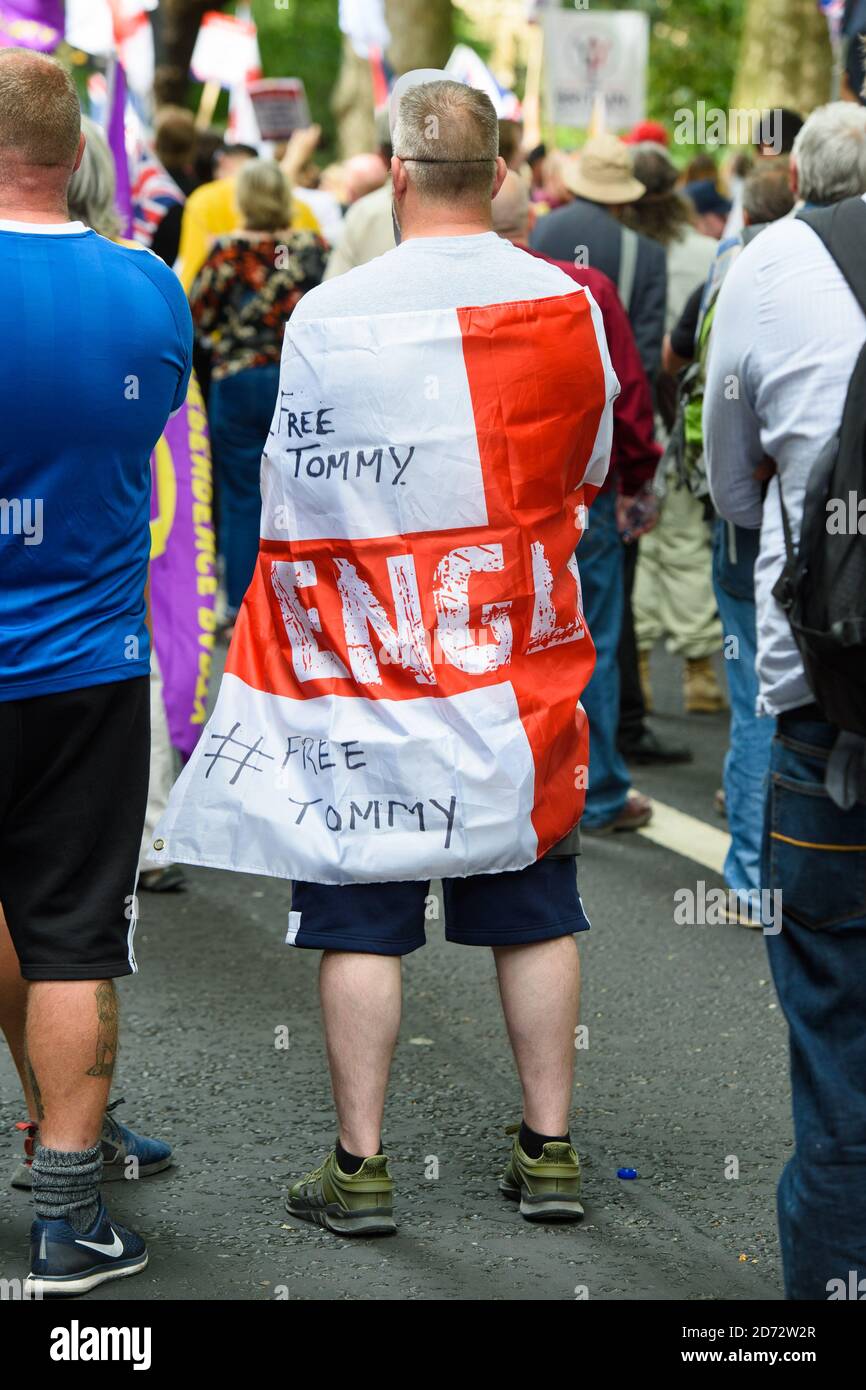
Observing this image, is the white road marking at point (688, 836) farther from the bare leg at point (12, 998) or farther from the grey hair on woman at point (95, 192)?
the bare leg at point (12, 998)

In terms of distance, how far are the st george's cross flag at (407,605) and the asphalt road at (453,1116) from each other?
2.29ft

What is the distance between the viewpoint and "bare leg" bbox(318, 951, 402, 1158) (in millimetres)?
3723

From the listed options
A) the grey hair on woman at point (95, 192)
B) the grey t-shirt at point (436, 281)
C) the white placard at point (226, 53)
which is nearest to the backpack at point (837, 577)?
the grey t-shirt at point (436, 281)

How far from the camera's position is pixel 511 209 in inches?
226

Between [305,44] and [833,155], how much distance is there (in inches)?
2093

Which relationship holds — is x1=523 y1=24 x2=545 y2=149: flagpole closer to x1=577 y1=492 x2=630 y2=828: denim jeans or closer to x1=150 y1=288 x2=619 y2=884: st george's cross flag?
x1=577 y1=492 x2=630 y2=828: denim jeans

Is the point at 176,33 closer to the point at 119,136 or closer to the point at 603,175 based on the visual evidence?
the point at 119,136

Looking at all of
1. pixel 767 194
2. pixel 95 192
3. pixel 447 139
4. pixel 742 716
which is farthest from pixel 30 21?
pixel 447 139

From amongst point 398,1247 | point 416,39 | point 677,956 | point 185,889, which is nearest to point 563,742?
point 398,1247

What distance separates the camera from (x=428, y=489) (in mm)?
3553

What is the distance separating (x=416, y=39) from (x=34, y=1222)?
87.4 ft

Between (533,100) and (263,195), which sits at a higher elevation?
(263,195)

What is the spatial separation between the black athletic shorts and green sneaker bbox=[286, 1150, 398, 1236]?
0.60 meters

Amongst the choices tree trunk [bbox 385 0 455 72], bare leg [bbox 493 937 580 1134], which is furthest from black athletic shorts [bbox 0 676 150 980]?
tree trunk [bbox 385 0 455 72]
